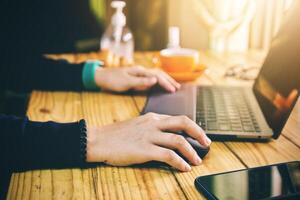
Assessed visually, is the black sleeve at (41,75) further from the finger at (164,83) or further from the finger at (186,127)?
the finger at (186,127)

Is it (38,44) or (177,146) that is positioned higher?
(177,146)

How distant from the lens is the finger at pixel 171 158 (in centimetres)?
69

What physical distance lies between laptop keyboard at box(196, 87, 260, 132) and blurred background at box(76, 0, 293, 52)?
2.08 feet

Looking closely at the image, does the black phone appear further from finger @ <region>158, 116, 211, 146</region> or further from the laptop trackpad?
the laptop trackpad

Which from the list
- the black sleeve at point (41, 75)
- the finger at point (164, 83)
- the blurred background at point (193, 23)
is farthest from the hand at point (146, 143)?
the blurred background at point (193, 23)

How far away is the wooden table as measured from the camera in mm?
630

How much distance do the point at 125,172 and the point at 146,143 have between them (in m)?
0.06


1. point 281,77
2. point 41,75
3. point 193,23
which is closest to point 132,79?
point 41,75

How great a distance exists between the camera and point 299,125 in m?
0.93

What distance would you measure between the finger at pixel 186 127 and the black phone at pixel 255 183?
0.09 m

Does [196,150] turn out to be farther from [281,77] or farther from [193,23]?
[193,23]

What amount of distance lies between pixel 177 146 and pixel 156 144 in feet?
0.12

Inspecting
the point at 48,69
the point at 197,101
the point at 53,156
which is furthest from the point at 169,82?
the point at 53,156

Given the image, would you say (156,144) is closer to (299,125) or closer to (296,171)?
(296,171)
